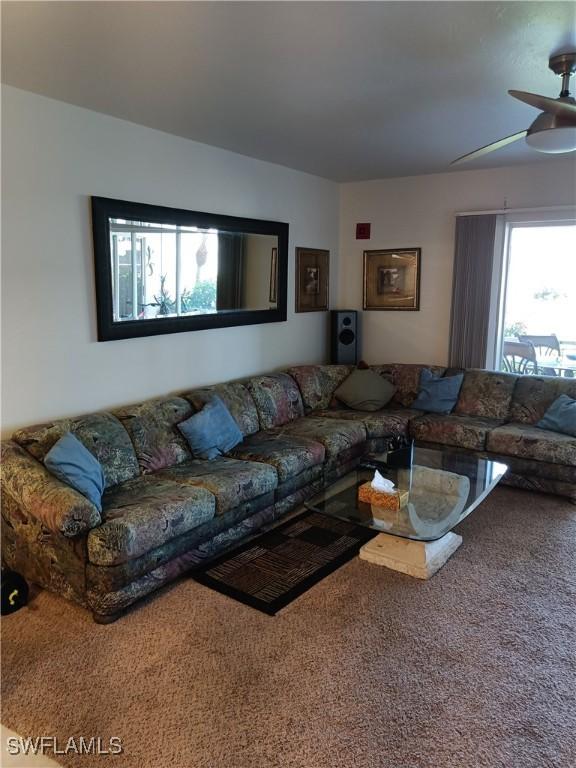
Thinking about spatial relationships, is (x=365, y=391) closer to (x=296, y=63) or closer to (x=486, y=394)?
(x=486, y=394)

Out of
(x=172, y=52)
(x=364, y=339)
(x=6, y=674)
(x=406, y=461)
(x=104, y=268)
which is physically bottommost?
(x=6, y=674)

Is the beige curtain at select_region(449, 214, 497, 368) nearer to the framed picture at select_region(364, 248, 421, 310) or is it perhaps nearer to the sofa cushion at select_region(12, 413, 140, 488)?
the framed picture at select_region(364, 248, 421, 310)

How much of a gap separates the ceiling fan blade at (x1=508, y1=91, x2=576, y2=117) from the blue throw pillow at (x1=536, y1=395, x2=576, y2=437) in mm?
2438

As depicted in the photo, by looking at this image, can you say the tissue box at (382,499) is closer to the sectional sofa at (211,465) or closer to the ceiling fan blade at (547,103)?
the sectional sofa at (211,465)

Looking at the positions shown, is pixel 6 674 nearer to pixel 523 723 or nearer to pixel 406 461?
pixel 523 723

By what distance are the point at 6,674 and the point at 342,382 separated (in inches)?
140

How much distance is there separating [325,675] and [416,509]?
3.59 ft

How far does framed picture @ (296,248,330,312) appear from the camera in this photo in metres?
5.33

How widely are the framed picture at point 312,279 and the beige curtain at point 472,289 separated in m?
1.27

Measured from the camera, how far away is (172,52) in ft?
7.86

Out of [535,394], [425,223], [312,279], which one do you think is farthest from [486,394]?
[312,279]

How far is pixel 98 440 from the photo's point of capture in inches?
125

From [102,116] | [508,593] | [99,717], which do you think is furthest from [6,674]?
[102,116]

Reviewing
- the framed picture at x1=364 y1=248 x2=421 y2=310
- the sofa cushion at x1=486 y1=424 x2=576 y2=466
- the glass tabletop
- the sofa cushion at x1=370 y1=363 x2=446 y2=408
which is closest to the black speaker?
the framed picture at x1=364 y1=248 x2=421 y2=310
